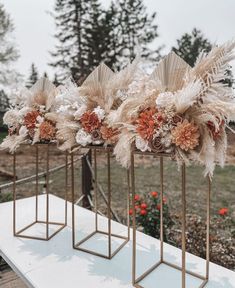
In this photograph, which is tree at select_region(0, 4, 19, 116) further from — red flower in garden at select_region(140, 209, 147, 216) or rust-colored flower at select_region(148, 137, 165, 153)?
rust-colored flower at select_region(148, 137, 165, 153)

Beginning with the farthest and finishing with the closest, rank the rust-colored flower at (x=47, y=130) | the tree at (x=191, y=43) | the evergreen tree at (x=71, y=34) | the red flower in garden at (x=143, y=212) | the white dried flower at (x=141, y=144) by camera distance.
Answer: the tree at (x=191, y=43), the evergreen tree at (x=71, y=34), the red flower in garden at (x=143, y=212), the rust-colored flower at (x=47, y=130), the white dried flower at (x=141, y=144)

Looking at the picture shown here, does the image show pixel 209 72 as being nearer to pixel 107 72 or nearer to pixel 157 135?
pixel 157 135

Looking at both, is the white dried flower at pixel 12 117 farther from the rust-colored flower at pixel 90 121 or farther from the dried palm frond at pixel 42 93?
the rust-colored flower at pixel 90 121

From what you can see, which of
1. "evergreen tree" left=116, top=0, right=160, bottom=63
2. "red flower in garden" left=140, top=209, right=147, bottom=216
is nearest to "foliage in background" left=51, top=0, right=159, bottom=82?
"evergreen tree" left=116, top=0, right=160, bottom=63

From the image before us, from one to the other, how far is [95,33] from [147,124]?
38.7 feet

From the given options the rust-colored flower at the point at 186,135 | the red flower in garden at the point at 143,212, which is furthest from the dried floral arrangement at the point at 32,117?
the red flower in garden at the point at 143,212

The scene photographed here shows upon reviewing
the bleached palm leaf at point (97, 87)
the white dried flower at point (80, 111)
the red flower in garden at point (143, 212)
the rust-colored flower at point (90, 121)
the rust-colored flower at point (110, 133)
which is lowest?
the red flower in garden at point (143, 212)

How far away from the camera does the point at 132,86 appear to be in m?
1.05

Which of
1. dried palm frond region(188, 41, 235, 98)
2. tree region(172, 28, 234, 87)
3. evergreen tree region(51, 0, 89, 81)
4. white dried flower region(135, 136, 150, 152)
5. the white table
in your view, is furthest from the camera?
tree region(172, 28, 234, 87)

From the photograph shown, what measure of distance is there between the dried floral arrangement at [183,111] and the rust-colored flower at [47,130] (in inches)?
19.7

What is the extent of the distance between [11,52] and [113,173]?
9.11 meters

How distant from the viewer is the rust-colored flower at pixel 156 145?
0.96m

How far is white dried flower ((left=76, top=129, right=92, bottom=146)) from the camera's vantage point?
123 cm

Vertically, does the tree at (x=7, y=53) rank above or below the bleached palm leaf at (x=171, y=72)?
above
